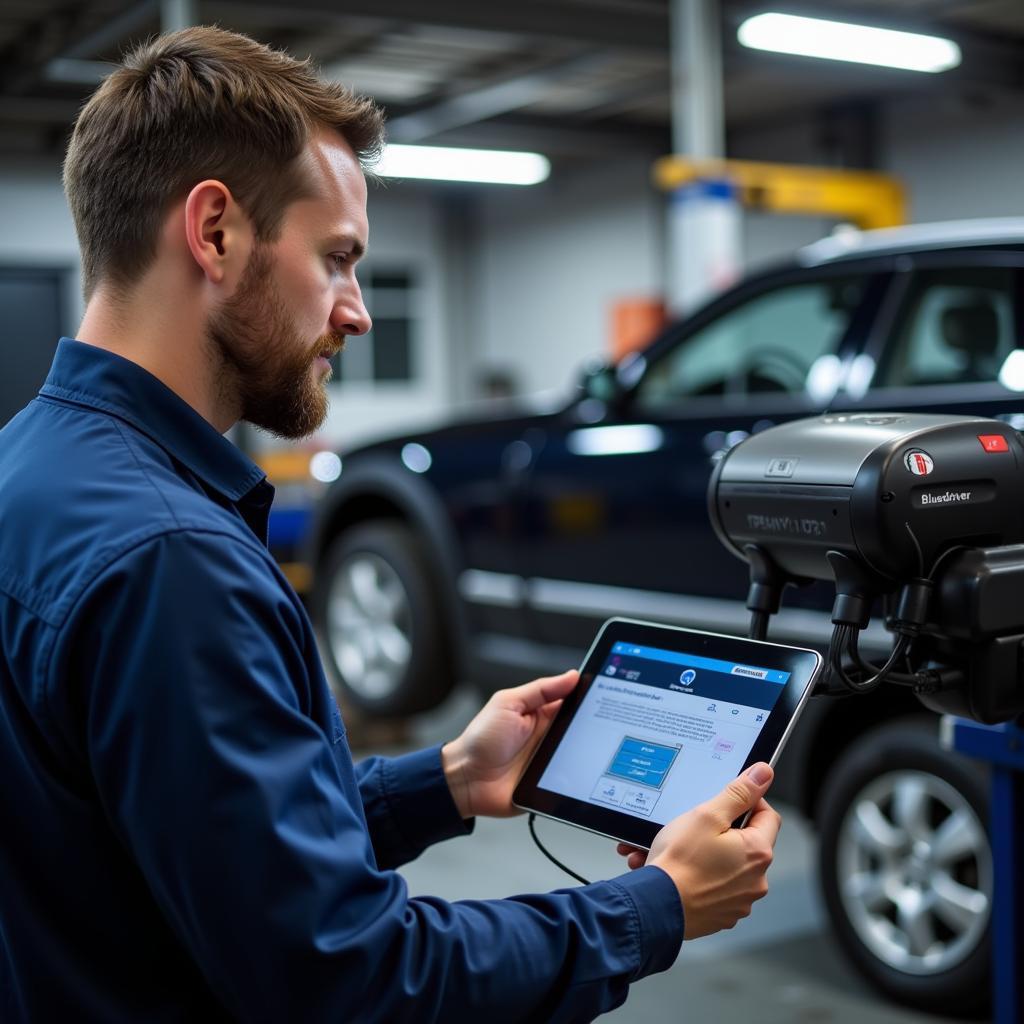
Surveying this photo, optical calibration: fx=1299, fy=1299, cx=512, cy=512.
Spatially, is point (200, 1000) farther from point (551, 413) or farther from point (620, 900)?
point (551, 413)

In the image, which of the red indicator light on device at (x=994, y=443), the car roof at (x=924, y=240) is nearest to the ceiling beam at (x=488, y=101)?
the car roof at (x=924, y=240)

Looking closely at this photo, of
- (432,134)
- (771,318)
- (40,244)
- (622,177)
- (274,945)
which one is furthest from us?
(622,177)

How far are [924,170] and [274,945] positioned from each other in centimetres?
1159

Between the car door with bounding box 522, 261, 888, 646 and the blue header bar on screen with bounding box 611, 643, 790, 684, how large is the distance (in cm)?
185

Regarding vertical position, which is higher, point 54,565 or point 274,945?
point 54,565

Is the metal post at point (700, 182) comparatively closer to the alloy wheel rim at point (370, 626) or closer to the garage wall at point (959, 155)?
the alloy wheel rim at point (370, 626)

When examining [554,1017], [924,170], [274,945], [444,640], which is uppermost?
[924,170]

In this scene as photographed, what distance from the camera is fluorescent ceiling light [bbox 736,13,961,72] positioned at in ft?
27.3

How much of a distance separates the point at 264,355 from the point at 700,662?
571 millimetres

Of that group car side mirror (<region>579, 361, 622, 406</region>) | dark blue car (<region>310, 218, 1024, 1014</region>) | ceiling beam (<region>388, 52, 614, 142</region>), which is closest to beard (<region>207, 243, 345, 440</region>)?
dark blue car (<region>310, 218, 1024, 1014</region>)

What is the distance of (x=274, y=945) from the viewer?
3.06 ft

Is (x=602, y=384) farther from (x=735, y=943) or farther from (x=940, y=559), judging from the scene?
(x=940, y=559)

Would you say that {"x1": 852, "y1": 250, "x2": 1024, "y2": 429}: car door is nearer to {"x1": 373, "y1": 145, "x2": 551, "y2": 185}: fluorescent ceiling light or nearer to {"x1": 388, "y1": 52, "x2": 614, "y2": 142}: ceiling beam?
{"x1": 388, "y1": 52, "x2": 614, "y2": 142}: ceiling beam

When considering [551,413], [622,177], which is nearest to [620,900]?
[551,413]
